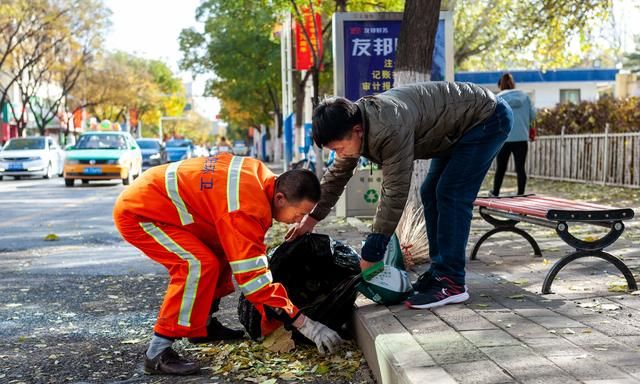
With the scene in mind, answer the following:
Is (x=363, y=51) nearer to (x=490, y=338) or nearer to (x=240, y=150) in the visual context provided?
(x=490, y=338)

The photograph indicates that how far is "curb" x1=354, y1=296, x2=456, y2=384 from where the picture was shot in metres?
3.21

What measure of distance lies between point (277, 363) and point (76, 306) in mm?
2224

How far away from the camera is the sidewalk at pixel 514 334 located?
126 inches

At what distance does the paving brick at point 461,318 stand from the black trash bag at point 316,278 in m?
0.55

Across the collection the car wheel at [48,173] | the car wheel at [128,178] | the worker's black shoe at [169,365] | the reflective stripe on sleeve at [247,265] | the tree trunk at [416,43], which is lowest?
the car wheel at [48,173]

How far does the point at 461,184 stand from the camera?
468 centimetres

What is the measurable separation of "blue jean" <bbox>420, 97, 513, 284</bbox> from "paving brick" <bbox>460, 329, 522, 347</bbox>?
2.64 feet

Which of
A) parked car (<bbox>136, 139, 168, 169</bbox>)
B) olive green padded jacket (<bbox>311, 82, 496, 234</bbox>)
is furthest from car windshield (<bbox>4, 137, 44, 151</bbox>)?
olive green padded jacket (<bbox>311, 82, 496, 234</bbox>)

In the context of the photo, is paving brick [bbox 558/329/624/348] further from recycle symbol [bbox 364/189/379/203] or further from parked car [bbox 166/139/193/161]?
parked car [bbox 166/139/193/161]

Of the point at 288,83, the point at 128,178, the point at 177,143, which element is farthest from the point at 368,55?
the point at 177,143

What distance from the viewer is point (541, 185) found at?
1992 cm

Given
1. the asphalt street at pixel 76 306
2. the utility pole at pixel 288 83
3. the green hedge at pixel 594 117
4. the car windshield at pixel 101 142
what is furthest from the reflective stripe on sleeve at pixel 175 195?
the utility pole at pixel 288 83

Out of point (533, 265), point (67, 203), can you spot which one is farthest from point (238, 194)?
point (67, 203)

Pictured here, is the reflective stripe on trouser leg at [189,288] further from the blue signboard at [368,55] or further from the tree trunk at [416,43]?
the blue signboard at [368,55]
